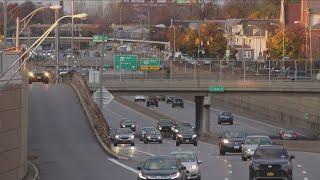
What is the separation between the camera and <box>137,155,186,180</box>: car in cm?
2961

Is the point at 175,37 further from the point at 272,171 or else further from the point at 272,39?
the point at 272,171

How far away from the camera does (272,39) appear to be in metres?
119

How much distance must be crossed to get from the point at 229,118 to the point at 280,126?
5443mm

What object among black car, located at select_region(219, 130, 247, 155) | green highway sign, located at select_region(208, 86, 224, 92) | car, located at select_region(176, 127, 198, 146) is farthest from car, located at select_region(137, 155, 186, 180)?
green highway sign, located at select_region(208, 86, 224, 92)

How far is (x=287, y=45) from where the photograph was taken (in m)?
117

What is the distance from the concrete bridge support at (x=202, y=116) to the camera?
86312 mm

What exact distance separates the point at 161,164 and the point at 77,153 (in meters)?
16.5

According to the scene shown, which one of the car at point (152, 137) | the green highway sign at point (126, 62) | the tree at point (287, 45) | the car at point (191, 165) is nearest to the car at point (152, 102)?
the tree at point (287, 45)

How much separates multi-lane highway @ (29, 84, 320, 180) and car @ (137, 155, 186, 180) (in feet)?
18.2

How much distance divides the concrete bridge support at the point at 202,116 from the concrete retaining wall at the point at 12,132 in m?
51.3

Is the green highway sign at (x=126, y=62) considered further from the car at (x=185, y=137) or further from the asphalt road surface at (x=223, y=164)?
the car at (x=185, y=137)

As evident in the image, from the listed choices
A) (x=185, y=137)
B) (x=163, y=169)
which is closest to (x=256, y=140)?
(x=163, y=169)

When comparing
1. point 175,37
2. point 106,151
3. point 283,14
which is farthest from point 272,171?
point 175,37

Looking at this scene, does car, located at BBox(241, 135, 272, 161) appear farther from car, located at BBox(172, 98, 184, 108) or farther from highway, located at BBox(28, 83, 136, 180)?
car, located at BBox(172, 98, 184, 108)
